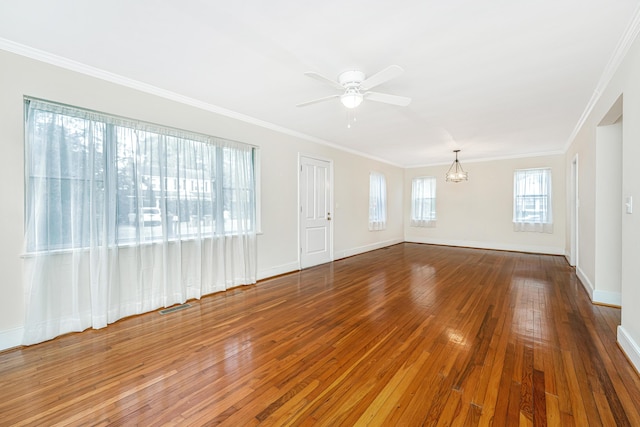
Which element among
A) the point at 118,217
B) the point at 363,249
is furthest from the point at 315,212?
the point at 118,217

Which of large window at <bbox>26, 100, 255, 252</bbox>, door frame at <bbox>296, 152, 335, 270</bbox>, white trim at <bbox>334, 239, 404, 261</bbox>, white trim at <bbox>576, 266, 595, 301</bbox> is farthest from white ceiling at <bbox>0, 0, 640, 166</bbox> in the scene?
white trim at <bbox>334, 239, 404, 261</bbox>

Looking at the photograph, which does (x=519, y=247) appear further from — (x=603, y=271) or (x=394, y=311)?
(x=394, y=311)

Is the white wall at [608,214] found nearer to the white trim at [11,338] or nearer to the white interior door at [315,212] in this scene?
the white interior door at [315,212]

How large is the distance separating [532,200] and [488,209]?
1.03 m

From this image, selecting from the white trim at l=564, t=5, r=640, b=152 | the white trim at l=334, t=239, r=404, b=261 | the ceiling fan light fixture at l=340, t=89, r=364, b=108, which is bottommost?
the white trim at l=334, t=239, r=404, b=261

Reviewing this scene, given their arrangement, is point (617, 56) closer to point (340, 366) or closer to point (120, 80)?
point (340, 366)

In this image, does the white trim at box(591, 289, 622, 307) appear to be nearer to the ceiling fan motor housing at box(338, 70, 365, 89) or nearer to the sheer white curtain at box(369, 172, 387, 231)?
the ceiling fan motor housing at box(338, 70, 365, 89)

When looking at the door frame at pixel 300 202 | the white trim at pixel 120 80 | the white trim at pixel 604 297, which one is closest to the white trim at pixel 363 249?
the door frame at pixel 300 202

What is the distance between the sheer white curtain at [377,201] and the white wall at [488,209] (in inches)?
67.5

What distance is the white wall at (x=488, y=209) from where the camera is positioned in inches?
275

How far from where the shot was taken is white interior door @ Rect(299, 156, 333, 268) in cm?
555

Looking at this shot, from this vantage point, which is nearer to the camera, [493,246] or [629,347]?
[629,347]

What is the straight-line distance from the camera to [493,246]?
7.87 meters

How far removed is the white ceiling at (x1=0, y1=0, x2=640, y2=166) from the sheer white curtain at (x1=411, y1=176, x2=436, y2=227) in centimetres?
479
